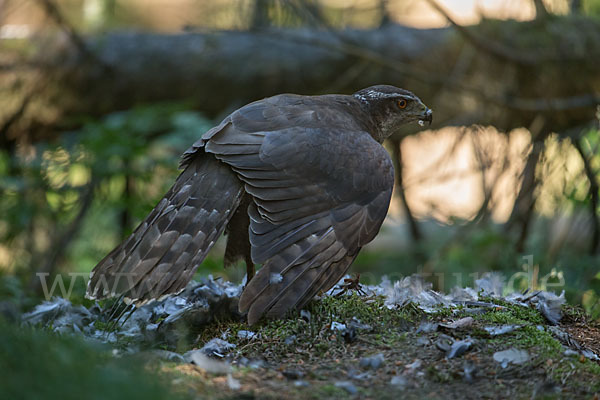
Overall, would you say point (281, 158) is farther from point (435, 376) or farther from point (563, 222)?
point (563, 222)

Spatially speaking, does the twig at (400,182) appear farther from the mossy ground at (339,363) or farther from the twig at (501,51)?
the mossy ground at (339,363)

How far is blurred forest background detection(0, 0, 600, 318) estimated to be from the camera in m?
6.35

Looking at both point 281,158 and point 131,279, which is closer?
point 131,279

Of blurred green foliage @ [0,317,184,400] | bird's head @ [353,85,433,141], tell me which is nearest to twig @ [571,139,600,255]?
bird's head @ [353,85,433,141]

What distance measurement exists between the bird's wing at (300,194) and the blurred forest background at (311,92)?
220 centimetres

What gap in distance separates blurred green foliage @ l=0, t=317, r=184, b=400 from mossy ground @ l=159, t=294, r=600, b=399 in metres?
0.42

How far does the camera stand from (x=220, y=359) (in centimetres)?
320

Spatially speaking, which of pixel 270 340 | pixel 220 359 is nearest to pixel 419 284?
pixel 270 340

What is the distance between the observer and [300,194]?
3686 millimetres

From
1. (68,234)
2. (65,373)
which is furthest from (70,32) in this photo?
(65,373)

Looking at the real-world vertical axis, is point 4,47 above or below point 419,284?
above

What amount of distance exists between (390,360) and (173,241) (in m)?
1.42

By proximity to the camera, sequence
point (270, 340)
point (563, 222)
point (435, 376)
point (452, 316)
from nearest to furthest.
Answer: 1. point (435, 376)
2. point (270, 340)
3. point (452, 316)
4. point (563, 222)

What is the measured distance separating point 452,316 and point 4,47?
253 inches
